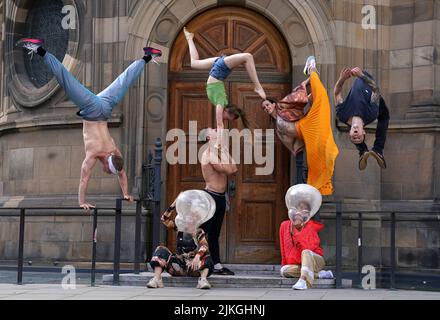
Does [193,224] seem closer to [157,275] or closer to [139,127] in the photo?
[157,275]

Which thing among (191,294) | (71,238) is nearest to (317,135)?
(191,294)

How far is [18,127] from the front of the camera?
18.0 meters

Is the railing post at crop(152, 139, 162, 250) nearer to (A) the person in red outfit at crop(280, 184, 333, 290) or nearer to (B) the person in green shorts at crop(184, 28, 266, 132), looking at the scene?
(B) the person in green shorts at crop(184, 28, 266, 132)

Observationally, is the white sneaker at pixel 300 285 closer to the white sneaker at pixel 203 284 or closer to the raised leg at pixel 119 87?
the white sneaker at pixel 203 284

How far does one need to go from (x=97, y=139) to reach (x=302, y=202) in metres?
3.45

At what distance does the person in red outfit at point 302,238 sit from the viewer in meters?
13.1

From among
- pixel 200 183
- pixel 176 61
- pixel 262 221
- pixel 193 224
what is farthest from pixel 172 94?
pixel 193 224

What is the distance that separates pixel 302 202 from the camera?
518 inches

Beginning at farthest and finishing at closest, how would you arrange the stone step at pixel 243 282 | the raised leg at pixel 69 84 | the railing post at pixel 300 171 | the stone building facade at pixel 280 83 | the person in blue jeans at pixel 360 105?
A: 1. the stone building facade at pixel 280 83
2. the railing post at pixel 300 171
3. the raised leg at pixel 69 84
4. the person in blue jeans at pixel 360 105
5. the stone step at pixel 243 282

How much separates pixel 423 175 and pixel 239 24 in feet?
14.0

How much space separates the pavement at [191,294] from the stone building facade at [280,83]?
333 centimetres

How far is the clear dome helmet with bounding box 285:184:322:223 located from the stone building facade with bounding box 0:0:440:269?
3172 millimetres

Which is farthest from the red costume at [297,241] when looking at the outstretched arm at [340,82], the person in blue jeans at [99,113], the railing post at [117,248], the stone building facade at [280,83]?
the stone building facade at [280,83]

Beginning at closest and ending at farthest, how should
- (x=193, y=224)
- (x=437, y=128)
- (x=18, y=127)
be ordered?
(x=193, y=224)
(x=437, y=128)
(x=18, y=127)
